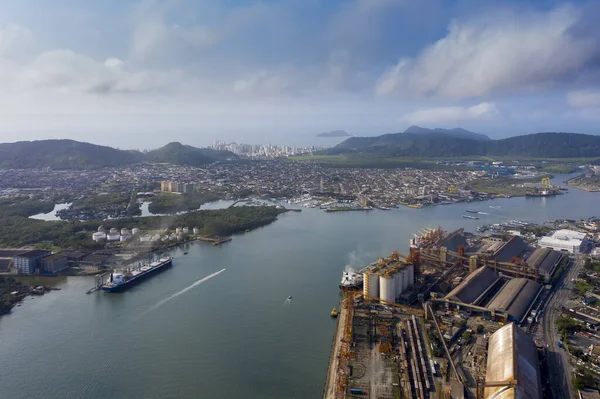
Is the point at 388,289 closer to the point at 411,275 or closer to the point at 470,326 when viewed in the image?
the point at 411,275

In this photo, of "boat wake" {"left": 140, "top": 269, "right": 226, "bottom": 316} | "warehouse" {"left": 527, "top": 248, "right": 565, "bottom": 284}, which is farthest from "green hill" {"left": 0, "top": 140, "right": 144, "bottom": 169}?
"warehouse" {"left": 527, "top": 248, "right": 565, "bottom": 284}

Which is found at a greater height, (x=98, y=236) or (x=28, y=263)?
(x=98, y=236)

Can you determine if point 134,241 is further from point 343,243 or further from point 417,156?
point 417,156

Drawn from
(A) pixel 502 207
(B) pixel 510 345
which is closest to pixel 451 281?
(B) pixel 510 345

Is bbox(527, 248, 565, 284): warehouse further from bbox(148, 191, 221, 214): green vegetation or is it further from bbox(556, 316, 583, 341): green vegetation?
bbox(148, 191, 221, 214): green vegetation

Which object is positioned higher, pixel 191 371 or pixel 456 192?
pixel 456 192

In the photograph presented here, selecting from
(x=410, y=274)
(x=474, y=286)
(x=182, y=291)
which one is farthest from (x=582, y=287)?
(x=182, y=291)
